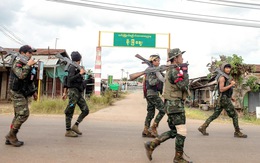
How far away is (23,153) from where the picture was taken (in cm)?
438

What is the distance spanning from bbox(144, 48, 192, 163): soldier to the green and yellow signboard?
45.9ft

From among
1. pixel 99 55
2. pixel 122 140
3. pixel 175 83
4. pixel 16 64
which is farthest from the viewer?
pixel 99 55

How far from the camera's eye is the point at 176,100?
4.03 m

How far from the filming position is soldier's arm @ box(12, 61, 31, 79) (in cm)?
466

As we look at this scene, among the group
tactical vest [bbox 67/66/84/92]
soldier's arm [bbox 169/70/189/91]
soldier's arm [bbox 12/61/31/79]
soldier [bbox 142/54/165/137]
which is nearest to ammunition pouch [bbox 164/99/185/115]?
soldier's arm [bbox 169/70/189/91]

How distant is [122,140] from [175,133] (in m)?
1.89

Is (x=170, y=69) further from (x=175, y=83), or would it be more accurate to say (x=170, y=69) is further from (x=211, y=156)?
(x=211, y=156)

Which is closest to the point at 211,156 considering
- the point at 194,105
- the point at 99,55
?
the point at 99,55

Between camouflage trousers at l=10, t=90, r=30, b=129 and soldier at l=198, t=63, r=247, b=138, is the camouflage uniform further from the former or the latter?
soldier at l=198, t=63, r=247, b=138

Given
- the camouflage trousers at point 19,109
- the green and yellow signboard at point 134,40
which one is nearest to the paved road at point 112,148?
the camouflage trousers at point 19,109

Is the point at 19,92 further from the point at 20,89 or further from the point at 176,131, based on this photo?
the point at 176,131

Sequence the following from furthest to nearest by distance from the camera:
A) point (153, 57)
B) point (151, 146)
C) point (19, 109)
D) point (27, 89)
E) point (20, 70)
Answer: point (153, 57)
point (27, 89)
point (19, 109)
point (20, 70)
point (151, 146)

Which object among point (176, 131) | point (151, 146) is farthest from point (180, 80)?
point (151, 146)

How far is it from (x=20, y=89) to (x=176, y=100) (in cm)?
295
